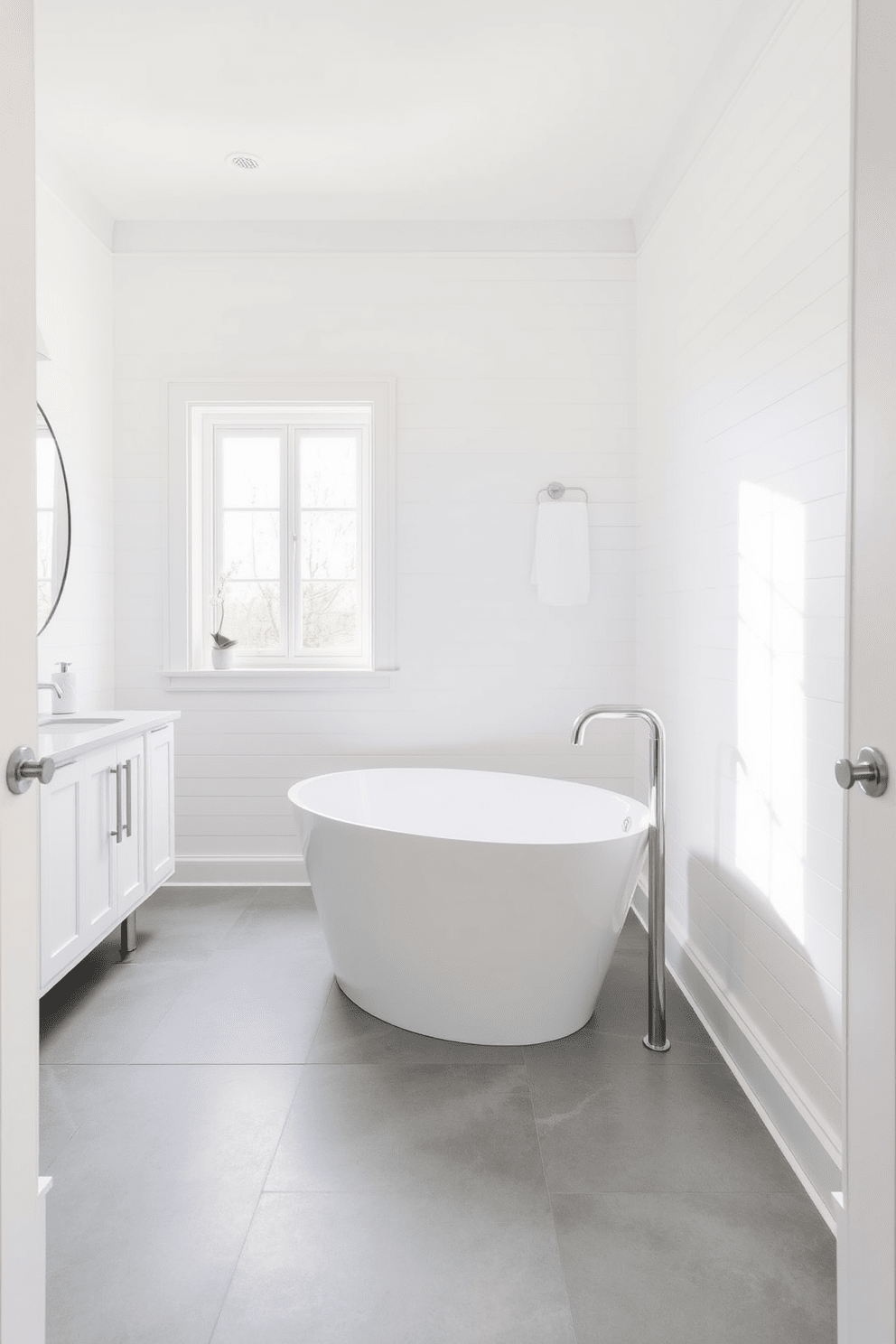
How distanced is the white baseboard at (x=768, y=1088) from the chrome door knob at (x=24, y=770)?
4.70 ft

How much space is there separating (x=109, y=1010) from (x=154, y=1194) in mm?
935

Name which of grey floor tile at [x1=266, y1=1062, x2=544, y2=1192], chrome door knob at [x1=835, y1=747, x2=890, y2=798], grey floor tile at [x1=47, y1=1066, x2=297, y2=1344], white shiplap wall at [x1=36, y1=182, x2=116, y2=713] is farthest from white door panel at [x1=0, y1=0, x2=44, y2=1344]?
white shiplap wall at [x1=36, y1=182, x2=116, y2=713]

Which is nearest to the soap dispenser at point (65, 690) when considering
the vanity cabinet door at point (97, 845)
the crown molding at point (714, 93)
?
the vanity cabinet door at point (97, 845)

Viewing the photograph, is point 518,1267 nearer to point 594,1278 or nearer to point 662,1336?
point 594,1278

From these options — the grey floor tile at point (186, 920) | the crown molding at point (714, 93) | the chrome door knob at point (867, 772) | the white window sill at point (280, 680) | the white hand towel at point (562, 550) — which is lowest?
the grey floor tile at point (186, 920)

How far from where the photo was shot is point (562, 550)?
11.6ft

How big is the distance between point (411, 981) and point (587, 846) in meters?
0.64

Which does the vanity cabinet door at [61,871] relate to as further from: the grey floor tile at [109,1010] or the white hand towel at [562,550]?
the white hand towel at [562,550]

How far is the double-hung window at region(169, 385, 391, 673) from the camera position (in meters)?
3.73

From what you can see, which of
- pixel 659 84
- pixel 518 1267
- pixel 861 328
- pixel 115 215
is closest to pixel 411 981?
pixel 518 1267

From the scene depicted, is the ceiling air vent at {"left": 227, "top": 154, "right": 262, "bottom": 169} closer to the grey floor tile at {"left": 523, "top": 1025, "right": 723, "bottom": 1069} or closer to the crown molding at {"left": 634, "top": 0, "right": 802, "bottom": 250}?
the crown molding at {"left": 634, "top": 0, "right": 802, "bottom": 250}

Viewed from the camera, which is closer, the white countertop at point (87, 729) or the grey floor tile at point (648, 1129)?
the grey floor tile at point (648, 1129)

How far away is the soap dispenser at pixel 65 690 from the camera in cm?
296

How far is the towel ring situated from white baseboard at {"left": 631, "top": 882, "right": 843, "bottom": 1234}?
6.06 ft
